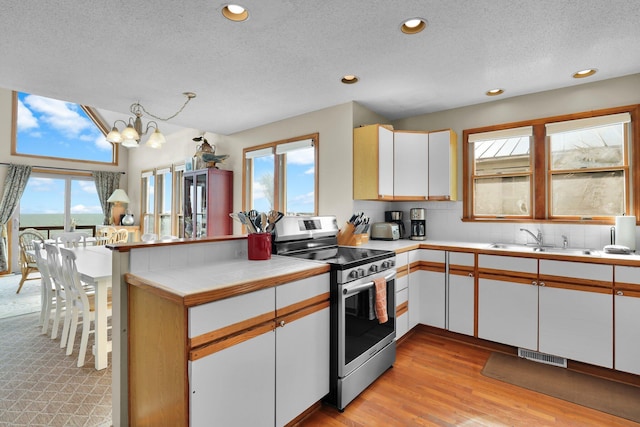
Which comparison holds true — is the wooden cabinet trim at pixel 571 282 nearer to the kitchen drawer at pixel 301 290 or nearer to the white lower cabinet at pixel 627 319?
the white lower cabinet at pixel 627 319

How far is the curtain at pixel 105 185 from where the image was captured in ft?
22.5

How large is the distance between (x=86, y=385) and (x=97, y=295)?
0.64m

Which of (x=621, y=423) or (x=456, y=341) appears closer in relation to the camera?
(x=621, y=423)

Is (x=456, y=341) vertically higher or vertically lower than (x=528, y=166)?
lower

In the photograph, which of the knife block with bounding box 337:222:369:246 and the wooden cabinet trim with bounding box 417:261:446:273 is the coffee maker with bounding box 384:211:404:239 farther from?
the knife block with bounding box 337:222:369:246

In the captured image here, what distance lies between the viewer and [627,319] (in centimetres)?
223

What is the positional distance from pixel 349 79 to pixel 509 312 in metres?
2.48

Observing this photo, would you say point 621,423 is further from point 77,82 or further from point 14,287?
point 14,287

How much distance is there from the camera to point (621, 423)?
1.87 m

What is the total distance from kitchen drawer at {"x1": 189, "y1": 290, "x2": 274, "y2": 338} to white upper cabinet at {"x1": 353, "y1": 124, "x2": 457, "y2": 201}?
190 cm

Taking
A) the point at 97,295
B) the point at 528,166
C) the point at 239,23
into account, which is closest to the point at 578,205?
the point at 528,166

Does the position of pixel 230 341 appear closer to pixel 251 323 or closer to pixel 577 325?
pixel 251 323

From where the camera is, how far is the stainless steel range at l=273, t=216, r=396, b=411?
6.44 ft

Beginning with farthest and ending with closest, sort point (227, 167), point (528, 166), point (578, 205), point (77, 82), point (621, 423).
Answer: point (227, 167)
point (528, 166)
point (578, 205)
point (77, 82)
point (621, 423)
